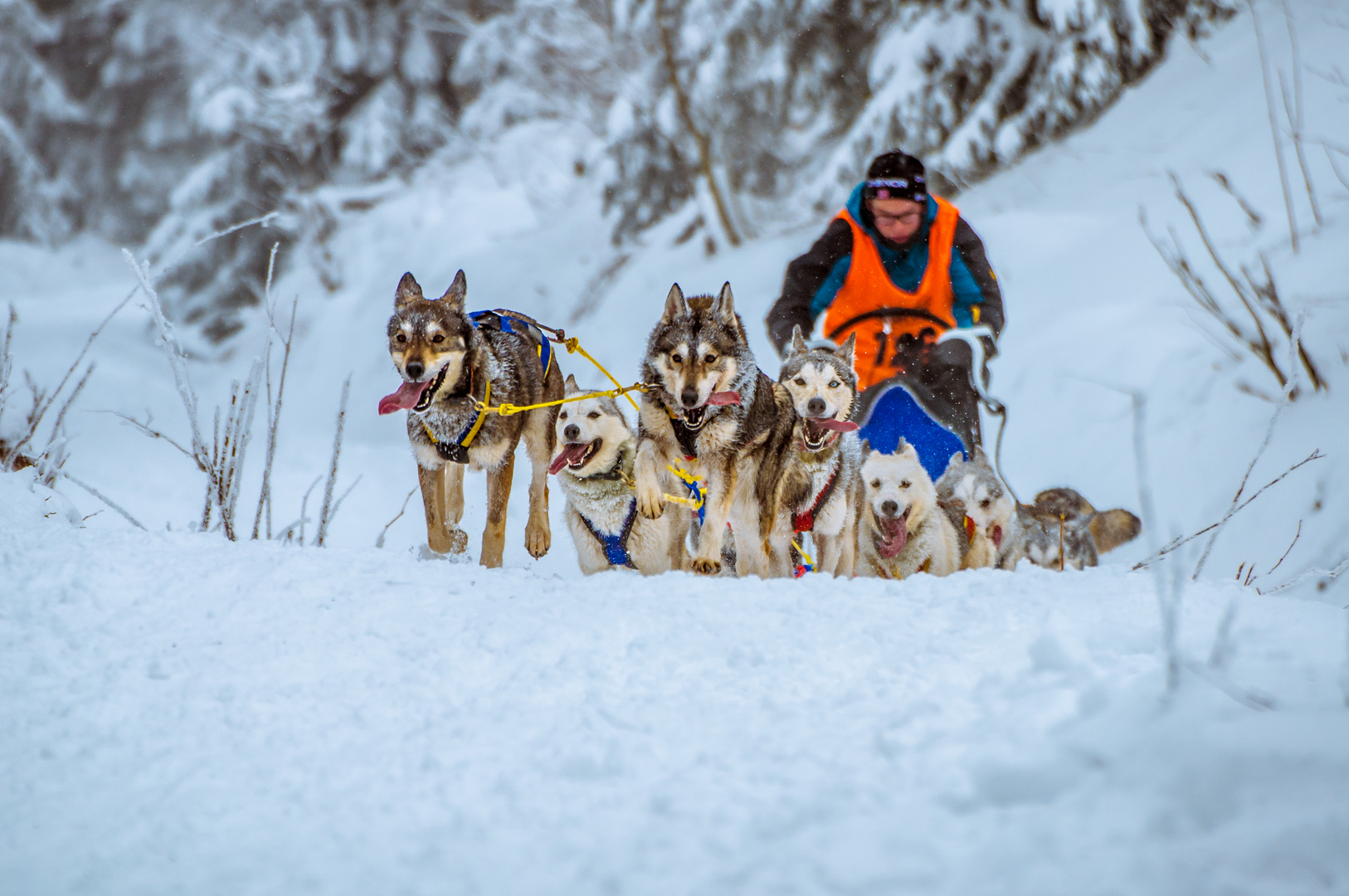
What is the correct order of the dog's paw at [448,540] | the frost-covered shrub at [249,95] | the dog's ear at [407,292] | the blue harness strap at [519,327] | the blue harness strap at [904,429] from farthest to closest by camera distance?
the frost-covered shrub at [249,95] < the blue harness strap at [904,429] < the blue harness strap at [519,327] < the dog's paw at [448,540] < the dog's ear at [407,292]

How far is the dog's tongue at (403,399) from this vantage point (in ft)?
7.78

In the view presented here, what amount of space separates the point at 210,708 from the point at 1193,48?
9509mm

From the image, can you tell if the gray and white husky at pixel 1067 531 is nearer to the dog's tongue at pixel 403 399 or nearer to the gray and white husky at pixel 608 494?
the gray and white husky at pixel 608 494

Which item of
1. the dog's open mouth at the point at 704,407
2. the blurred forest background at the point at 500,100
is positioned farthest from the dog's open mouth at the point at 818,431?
the blurred forest background at the point at 500,100

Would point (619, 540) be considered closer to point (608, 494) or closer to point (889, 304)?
point (608, 494)

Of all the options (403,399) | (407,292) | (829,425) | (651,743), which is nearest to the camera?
(651,743)

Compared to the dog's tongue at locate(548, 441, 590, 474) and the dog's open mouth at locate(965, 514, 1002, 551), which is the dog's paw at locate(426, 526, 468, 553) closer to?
the dog's tongue at locate(548, 441, 590, 474)

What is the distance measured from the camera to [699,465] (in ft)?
8.73

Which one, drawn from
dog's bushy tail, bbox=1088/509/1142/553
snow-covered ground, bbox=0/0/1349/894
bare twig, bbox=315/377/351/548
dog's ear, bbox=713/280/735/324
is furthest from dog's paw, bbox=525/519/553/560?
dog's bushy tail, bbox=1088/509/1142/553

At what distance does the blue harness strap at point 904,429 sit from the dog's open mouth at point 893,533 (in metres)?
0.30

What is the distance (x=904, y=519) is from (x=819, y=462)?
0.64 meters

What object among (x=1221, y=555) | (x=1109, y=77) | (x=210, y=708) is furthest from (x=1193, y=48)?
(x=210, y=708)

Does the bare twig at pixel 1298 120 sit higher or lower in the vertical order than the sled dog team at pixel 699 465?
higher

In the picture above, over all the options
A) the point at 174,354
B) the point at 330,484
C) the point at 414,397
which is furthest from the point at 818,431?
the point at 174,354
